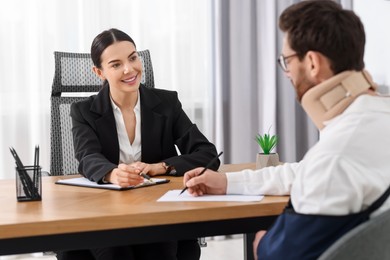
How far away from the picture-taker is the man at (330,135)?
1005 millimetres

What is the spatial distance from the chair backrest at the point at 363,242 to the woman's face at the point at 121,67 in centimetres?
142

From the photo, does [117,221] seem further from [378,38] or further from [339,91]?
[378,38]

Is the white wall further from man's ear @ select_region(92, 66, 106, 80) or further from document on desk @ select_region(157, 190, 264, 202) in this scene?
document on desk @ select_region(157, 190, 264, 202)

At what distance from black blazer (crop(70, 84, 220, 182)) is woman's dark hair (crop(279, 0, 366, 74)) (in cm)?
87

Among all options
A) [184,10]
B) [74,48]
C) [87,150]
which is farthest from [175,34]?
[87,150]

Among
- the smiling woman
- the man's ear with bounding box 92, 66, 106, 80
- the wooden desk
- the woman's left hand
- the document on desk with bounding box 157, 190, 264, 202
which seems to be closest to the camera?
the wooden desk

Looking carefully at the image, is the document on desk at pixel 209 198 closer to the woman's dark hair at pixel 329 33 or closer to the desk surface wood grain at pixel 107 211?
the desk surface wood grain at pixel 107 211

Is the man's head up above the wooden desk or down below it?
above

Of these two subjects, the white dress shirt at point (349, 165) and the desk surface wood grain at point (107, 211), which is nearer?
the white dress shirt at point (349, 165)

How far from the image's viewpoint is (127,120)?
2211 mm

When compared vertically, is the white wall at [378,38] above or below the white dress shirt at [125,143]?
above

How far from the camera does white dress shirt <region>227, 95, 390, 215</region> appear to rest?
100 cm

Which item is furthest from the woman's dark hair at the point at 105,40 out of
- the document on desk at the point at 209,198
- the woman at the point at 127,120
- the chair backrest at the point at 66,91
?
the document on desk at the point at 209,198

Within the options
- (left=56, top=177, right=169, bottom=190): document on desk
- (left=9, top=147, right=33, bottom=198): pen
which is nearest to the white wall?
(left=56, top=177, right=169, bottom=190): document on desk
